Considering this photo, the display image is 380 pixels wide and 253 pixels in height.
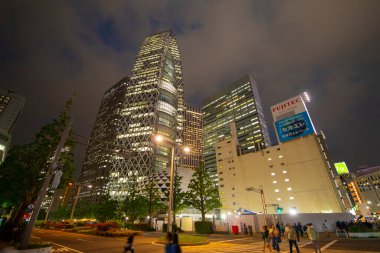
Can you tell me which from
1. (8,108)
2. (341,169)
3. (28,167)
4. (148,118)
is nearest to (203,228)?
(28,167)

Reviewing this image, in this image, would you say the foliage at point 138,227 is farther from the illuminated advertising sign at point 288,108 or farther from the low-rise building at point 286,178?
the illuminated advertising sign at point 288,108

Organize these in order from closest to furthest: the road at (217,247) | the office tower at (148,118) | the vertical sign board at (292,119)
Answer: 1. the road at (217,247)
2. the vertical sign board at (292,119)
3. the office tower at (148,118)

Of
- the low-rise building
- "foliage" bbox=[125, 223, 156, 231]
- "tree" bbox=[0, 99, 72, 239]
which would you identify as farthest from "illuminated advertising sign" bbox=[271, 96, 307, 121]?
"tree" bbox=[0, 99, 72, 239]

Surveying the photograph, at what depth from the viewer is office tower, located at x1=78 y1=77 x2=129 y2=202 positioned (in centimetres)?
12451

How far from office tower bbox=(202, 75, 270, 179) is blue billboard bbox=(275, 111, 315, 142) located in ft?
245

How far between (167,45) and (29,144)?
148196 millimetres

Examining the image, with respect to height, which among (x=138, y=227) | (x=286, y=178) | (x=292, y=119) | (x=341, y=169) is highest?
(x=292, y=119)

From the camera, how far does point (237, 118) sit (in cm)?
16550

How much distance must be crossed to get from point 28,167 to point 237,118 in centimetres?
15795

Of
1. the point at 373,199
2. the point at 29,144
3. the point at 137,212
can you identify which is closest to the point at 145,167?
the point at 137,212

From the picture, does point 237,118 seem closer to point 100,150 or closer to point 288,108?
point 288,108

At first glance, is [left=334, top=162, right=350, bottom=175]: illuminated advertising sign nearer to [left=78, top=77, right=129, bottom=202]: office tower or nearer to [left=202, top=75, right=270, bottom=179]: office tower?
[left=202, top=75, right=270, bottom=179]: office tower

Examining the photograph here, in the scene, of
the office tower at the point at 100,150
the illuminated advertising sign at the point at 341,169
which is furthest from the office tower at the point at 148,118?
the illuminated advertising sign at the point at 341,169

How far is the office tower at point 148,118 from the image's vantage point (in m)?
97.2
